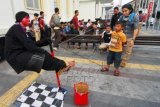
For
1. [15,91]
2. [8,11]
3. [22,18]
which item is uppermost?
[8,11]

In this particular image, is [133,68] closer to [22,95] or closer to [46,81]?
[46,81]

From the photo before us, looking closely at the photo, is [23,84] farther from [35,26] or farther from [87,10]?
[87,10]

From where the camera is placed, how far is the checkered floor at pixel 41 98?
96.3 inches

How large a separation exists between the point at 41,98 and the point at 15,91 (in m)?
0.74

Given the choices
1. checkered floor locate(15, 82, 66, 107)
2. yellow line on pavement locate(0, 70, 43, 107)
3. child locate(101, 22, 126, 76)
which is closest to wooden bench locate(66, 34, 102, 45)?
child locate(101, 22, 126, 76)

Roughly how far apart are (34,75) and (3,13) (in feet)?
10.2

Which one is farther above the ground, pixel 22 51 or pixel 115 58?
pixel 22 51

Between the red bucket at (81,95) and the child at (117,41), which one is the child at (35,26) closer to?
the child at (117,41)

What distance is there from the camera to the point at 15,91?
2.94 m

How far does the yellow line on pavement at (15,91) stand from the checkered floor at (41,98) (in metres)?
0.19

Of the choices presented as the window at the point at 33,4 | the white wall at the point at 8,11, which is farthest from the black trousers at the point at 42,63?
the window at the point at 33,4

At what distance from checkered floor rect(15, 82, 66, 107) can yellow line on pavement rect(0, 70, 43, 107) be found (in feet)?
0.61

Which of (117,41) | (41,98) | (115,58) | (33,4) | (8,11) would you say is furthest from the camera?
(33,4)

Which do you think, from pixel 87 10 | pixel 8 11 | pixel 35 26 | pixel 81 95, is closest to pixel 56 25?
pixel 35 26
